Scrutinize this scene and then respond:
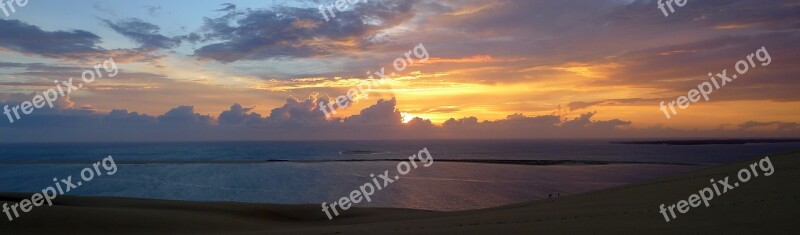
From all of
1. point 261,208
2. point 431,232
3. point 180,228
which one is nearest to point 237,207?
point 261,208

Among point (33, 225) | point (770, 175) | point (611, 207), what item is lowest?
point (33, 225)

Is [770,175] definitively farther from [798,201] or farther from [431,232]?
[431,232]

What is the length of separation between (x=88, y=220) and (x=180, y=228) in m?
3.09

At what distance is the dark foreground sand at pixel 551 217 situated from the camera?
7.37 m

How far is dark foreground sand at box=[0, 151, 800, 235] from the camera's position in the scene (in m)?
7.37

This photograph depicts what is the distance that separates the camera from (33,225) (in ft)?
53.5

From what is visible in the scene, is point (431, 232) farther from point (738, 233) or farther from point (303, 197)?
point (303, 197)

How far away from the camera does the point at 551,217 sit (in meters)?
10.4

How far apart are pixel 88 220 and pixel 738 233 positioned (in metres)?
18.5

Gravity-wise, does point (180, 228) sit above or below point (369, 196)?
below

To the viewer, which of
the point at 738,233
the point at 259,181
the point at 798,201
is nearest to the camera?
the point at 738,233

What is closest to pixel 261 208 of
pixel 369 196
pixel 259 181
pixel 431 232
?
pixel 369 196

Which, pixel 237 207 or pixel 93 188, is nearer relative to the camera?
pixel 237 207

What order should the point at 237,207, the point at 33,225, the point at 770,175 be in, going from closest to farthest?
the point at 770,175 < the point at 33,225 < the point at 237,207
